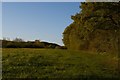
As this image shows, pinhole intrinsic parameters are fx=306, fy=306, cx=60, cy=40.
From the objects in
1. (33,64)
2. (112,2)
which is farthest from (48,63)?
(112,2)

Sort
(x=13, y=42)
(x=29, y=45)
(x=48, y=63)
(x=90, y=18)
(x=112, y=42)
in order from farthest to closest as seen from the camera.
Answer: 1. (x=29, y=45)
2. (x=13, y=42)
3. (x=112, y=42)
4. (x=90, y=18)
5. (x=48, y=63)

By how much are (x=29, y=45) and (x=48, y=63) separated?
30.6m

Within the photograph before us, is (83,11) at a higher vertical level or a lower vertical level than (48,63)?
higher

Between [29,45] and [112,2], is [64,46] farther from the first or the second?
[112,2]

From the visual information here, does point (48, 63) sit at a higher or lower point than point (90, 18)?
lower

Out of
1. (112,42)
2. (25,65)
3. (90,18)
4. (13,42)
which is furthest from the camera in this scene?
(13,42)

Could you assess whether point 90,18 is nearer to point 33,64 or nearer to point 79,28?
point 79,28

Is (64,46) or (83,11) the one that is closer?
(83,11)

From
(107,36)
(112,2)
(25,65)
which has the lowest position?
(25,65)

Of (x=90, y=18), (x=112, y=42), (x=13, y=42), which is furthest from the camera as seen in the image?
(x=13, y=42)

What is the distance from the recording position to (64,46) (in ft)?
198

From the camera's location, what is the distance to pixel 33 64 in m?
24.0

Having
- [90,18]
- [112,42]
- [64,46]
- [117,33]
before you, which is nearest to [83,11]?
[90,18]

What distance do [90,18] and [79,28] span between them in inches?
98.0
